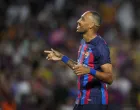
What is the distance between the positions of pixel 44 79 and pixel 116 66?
1571 mm

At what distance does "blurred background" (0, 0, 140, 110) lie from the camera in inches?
488

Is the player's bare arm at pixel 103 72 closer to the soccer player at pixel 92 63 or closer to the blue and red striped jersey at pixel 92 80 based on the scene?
the soccer player at pixel 92 63

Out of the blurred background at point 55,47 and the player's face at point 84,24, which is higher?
the blurred background at point 55,47

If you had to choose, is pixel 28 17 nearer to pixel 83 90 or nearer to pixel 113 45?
pixel 113 45

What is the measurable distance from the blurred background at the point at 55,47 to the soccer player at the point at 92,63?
2.30 metres

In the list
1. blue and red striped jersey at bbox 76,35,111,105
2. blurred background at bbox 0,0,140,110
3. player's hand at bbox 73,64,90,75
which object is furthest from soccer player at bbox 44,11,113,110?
blurred background at bbox 0,0,140,110

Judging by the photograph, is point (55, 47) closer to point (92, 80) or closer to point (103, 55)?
point (92, 80)

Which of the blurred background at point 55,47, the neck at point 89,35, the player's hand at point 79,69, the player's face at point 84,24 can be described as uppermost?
the blurred background at point 55,47

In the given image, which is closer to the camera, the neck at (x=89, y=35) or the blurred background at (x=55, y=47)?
the neck at (x=89, y=35)

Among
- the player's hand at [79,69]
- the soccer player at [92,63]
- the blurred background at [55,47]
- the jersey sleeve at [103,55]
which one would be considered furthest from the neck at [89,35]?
the blurred background at [55,47]

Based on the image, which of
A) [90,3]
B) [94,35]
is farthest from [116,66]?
[94,35]

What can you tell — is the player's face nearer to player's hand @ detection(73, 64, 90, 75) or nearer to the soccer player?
the soccer player

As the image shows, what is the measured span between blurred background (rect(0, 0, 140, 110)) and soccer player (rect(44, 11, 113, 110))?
2.30 m

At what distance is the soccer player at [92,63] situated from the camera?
23.8 feet
